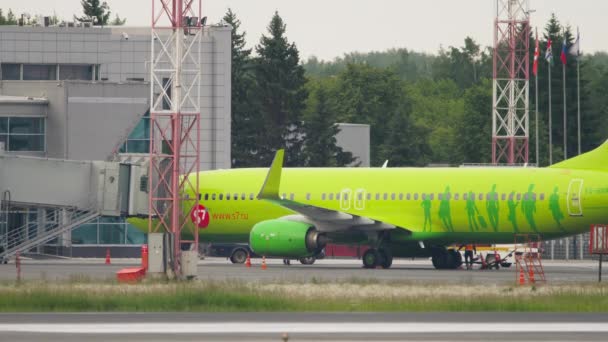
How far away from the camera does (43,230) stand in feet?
211

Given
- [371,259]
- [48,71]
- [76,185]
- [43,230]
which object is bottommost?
[371,259]

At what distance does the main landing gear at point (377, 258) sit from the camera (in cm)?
5206

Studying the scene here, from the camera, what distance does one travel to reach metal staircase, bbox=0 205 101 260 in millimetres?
52750

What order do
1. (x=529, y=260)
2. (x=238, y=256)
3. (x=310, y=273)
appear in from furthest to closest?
(x=238, y=256)
(x=529, y=260)
(x=310, y=273)

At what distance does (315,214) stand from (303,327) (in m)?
24.6

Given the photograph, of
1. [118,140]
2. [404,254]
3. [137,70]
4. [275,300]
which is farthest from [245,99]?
[275,300]

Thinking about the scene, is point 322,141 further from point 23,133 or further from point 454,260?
point 454,260

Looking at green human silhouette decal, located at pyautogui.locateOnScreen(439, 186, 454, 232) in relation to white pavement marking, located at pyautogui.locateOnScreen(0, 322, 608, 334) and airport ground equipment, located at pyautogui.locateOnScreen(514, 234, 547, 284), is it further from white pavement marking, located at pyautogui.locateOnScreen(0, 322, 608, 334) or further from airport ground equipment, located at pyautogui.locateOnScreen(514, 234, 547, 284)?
white pavement marking, located at pyautogui.locateOnScreen(0, 322, 608, 334)

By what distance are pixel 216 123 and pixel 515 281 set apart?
38.5m

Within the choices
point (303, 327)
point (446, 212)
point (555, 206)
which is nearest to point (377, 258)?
point (446, 212)

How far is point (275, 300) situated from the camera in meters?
32.2

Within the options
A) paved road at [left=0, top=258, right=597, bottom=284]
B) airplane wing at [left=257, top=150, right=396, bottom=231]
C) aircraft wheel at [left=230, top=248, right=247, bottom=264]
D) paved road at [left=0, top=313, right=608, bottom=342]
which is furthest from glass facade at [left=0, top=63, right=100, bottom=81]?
paved road at [left=0, top=313, right=608, bottom=342]

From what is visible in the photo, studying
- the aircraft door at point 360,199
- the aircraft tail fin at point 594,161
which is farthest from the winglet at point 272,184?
the aircraft tail fin at point 594,161

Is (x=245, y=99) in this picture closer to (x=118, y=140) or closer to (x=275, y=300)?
(x=118, y=140)
